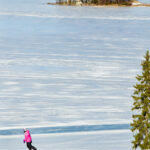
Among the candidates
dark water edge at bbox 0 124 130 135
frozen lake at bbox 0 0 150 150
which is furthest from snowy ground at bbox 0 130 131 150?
dark water edge at bbox 0 124 130 135

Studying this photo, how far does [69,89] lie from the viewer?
24.0 m

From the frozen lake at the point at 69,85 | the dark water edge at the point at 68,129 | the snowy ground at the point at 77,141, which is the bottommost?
the frozen lake at the point at 69,85

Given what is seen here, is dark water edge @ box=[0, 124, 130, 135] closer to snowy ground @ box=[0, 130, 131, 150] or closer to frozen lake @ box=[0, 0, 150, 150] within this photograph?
frozen lake @ box=[0, 0, 150, 150]

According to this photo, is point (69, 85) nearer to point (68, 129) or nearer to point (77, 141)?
point (68, 129)

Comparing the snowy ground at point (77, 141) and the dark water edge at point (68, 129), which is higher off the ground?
the snowy ground at point (77, 141)

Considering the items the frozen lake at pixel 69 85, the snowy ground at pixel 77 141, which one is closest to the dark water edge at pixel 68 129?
the frozen lake at pixel 69 85

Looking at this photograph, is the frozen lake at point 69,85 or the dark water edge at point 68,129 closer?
the dark water edge at point 68,129

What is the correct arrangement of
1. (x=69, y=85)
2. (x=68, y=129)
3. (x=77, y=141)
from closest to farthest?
1. (x=77, y=141)
2. (x=68, y=129)
3. (x=69, y=85)

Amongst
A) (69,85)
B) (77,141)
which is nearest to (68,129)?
(77,141)

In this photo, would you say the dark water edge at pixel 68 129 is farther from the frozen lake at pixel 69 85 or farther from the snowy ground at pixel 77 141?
the snowy ground at pixel 77 141

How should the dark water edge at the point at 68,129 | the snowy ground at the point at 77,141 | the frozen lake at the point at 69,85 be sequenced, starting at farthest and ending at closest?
the frozen lake at the point at 69,85, the dark water edge at the point at 68,129, the snowy ground at the point at 77,141

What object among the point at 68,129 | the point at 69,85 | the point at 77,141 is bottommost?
the point at 69,85

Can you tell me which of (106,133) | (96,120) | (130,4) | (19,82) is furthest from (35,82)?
(130,4)

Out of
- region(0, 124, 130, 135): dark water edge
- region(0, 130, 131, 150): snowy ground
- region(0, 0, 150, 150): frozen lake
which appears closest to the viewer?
region(0, 130, 131, 150): snowy ground
